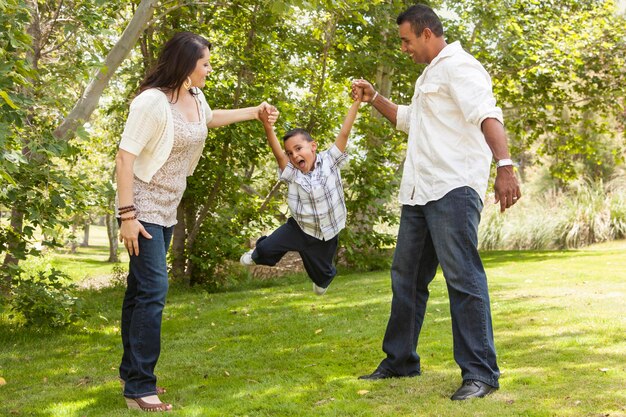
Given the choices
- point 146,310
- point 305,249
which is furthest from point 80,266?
point 146,310

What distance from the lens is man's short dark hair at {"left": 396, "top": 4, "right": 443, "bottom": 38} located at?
14.1 ft

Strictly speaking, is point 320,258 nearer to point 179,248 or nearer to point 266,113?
point 266,113

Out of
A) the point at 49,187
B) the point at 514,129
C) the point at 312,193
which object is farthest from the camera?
the point at 514,129

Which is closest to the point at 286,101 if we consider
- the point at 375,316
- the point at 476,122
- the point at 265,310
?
the point at 265,310

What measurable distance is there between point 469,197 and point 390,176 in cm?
897

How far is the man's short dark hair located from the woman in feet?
3.68

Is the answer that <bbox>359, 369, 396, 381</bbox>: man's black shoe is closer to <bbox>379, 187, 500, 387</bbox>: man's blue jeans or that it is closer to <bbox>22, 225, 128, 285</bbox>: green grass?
<bbox>379, 187, 500, 387</bbox>: man's blue jeans

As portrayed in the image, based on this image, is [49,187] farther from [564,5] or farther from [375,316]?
[564,5]

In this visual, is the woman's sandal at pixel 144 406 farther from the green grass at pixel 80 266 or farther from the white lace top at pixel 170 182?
the green grass at pixel 80 266

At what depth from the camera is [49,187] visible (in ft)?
22.0

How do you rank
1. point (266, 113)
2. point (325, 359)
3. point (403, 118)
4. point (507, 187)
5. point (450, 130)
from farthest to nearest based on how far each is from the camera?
point (325, 359), point (266, 113), point (403, 118), point (450, 130), point (507, 187)

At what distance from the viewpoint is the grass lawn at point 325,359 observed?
416 centimetres

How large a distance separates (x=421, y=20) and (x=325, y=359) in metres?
2.53

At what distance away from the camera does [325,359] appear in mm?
5590
